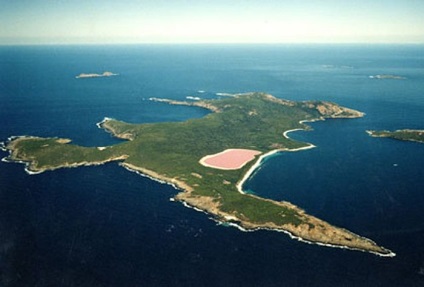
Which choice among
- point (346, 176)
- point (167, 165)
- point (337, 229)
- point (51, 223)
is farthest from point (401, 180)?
point (51, 223)

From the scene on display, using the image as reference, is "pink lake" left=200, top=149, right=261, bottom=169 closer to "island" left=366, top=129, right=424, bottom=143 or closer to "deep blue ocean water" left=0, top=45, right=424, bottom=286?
"deep blue ocean water" left=0, top=45, right=424, bottom=286

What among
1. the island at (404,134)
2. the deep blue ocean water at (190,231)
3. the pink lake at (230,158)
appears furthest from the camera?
the island at (404,134)

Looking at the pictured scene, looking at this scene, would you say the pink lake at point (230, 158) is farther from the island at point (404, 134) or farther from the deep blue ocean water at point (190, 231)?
the island at point (404, 134)

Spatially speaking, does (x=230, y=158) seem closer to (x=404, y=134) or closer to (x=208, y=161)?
(x=208, y=161)

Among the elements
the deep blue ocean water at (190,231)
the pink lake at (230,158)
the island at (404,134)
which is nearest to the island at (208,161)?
the pink lake at (230,158)

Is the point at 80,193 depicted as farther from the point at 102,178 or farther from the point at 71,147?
the point at 71,147

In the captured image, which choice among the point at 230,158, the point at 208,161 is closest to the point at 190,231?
the point at 208,161
